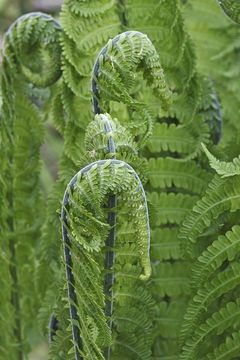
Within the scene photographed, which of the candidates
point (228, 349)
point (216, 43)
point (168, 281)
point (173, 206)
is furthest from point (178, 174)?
point (216, 43)

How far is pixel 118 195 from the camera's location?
714 millimetres

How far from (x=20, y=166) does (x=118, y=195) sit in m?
0.55

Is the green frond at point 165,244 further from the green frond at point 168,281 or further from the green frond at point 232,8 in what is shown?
the green frond at point 232,8

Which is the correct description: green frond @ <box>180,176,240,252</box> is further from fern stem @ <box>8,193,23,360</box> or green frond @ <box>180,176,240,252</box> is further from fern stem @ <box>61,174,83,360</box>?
fern stem @ <box>8,193,23,360</box>

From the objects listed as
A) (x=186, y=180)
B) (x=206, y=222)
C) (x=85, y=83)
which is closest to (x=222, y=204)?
(x=206, y=222)

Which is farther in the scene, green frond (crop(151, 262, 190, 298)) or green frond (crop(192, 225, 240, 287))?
green frond (crop(151, 262, 190, 298))

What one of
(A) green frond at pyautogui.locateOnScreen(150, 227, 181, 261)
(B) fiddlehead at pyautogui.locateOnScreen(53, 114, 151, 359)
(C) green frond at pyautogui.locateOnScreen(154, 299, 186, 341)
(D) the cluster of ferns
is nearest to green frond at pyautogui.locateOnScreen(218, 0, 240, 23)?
(D) the cluster of ferns

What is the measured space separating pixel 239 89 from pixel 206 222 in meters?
0.70

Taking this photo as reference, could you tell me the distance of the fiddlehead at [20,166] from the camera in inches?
43.0

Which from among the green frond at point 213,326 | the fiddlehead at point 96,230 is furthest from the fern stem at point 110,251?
the green frond at point 213,326

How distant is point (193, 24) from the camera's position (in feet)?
5.01

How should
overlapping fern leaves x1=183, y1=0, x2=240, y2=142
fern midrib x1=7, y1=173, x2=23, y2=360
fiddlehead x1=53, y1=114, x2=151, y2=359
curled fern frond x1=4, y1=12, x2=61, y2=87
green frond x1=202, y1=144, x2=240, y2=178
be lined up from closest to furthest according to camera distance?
1. fiddlehead x1=53, y1=114, x2=151, y2=359
2. green frond x1=202, y1=144, x2=240, y2=178
3. curled fern frond x1=4, y1=12, x2=61, y2=87
4. fern midrib x1=7, y1=173, x2=23, y2=360
5. overlapping fern leaves x1=183, y1=0, x2=240, y2=142

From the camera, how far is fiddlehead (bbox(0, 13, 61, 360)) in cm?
109

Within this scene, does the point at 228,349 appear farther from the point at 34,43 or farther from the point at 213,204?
the point at 34,43
